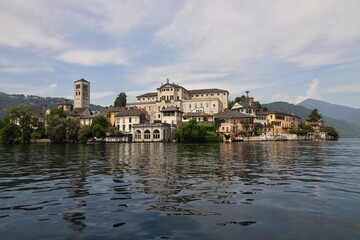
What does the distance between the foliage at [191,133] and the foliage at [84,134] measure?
2782 cm

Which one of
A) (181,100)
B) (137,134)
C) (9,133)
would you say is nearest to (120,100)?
(181,100)

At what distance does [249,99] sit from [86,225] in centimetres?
12837

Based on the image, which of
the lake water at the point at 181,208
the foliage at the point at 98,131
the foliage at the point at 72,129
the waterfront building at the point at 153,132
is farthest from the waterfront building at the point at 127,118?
the lake water at the point at 181,208

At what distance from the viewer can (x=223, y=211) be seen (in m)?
9.34

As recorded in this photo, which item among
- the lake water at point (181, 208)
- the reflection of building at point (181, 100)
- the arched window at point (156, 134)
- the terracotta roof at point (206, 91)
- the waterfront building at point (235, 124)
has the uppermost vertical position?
the terracotta roof at point (206, 91)

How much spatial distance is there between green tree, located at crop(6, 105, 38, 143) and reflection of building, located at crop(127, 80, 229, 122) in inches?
1700

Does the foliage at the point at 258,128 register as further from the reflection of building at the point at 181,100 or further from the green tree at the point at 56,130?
the green tree at the point at 56,130

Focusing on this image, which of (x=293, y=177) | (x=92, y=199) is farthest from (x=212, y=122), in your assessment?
(x=92, y=199)

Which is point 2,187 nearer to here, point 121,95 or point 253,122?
point 253,122

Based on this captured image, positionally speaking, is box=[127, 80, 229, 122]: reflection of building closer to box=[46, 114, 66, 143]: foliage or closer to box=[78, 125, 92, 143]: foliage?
box=[78, 125, 92, 143]: foliage

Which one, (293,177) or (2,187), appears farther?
(293,177)

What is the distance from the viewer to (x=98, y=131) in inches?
3674

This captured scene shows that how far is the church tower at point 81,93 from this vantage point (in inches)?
5960

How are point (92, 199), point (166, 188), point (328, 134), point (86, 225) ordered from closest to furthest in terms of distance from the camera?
point (86, 225) < point (92, 199) < point (166, 188) < point (328, 134)
